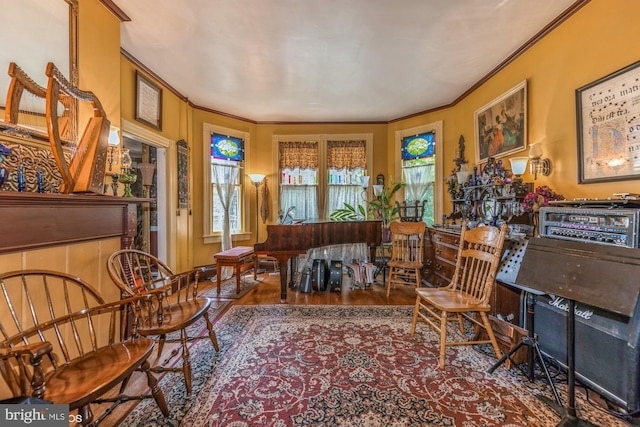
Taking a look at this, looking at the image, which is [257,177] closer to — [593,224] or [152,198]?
[152,198]

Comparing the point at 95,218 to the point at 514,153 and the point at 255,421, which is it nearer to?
the point at 255,421

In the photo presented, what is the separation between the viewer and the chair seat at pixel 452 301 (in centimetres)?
198

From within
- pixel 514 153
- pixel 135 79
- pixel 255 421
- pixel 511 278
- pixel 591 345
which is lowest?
pixel 255 421

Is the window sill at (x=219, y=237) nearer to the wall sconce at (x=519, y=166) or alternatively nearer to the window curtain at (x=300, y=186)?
the window curtain at (x=300, y=186)

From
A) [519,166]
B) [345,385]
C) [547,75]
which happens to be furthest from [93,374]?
[547,75]

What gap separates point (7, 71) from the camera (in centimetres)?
157

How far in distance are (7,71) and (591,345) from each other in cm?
386

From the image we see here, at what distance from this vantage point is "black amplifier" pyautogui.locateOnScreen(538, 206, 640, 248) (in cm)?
149

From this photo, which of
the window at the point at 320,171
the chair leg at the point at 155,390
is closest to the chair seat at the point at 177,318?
the chair leg at the point at 155,390

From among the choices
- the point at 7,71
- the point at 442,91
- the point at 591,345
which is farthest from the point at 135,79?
the point at 591,345

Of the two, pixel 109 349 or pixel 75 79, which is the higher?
pixel 75 79

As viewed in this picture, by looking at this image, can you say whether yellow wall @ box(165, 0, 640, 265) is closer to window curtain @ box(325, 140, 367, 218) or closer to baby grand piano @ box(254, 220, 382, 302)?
window curtain @ box(325, 140, 367, 218)

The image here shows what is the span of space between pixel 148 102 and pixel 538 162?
183 inches

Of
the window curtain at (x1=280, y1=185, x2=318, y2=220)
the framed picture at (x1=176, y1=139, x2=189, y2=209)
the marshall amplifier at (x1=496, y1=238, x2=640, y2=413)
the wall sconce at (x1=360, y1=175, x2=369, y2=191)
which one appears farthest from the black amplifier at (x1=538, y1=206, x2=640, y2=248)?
the framed picture at (x1=176, y1=139, x2=189, y2=209)
